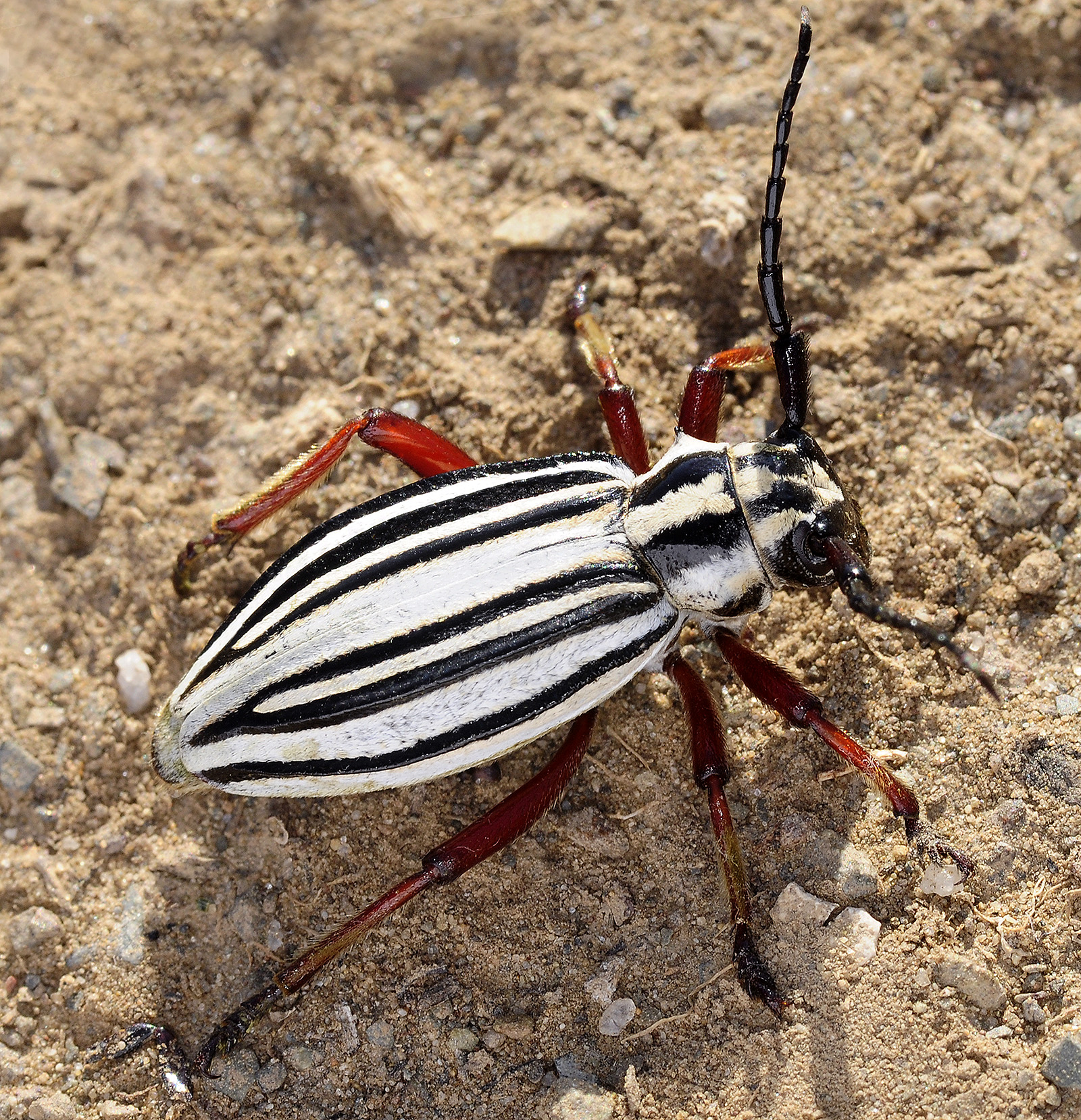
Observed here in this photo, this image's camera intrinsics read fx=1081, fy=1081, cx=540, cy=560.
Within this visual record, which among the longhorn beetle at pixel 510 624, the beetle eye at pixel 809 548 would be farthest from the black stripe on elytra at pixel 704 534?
the beetle eye at pixel 809 548

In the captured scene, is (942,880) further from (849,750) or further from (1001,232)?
(1001,232)

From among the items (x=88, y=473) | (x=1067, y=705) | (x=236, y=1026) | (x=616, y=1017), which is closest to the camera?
(x=616, y=1017)

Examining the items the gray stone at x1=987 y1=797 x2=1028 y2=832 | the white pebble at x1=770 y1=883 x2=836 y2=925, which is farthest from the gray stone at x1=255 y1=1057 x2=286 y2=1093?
the gray stone at x1=987 y1=797 x2=1028 y2=832

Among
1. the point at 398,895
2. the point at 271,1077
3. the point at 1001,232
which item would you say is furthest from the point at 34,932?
the point at 1001,232

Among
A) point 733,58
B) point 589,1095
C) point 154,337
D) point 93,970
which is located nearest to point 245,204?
point 154,337

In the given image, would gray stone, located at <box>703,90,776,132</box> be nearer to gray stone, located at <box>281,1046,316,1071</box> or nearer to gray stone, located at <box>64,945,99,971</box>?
gray stone, located at <box>281,1046,316,1071</box>

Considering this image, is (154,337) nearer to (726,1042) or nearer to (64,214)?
(64,214)
